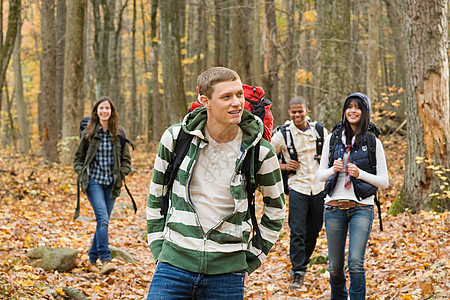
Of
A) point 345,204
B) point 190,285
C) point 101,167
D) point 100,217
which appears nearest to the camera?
point 190,285

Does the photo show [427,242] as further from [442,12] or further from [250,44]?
[250,44]

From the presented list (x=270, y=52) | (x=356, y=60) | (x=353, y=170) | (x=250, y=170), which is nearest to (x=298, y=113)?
(x=353, y=170)

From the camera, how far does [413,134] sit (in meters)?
8.52

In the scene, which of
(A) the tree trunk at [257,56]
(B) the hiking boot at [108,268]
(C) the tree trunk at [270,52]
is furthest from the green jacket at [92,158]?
(C) the tree trunk at [270,52]

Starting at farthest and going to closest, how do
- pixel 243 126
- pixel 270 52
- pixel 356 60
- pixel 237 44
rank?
1. pixel 356 60
2. pixel 270 52
3. pixel 237 44
4. pixel 243 126

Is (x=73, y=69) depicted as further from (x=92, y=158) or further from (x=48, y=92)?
(x=92, y=158)

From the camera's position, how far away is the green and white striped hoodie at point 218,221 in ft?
9.36

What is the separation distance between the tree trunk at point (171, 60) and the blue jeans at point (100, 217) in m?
9.99

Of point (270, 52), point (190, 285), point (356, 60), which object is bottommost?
point (190, 285)

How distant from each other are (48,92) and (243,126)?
1448 centimetres

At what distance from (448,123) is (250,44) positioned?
454 inches

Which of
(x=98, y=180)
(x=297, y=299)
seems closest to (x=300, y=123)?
(x=297, y=299)

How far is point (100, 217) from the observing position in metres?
7.13

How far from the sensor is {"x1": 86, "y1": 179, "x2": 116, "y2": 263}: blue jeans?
709cm
